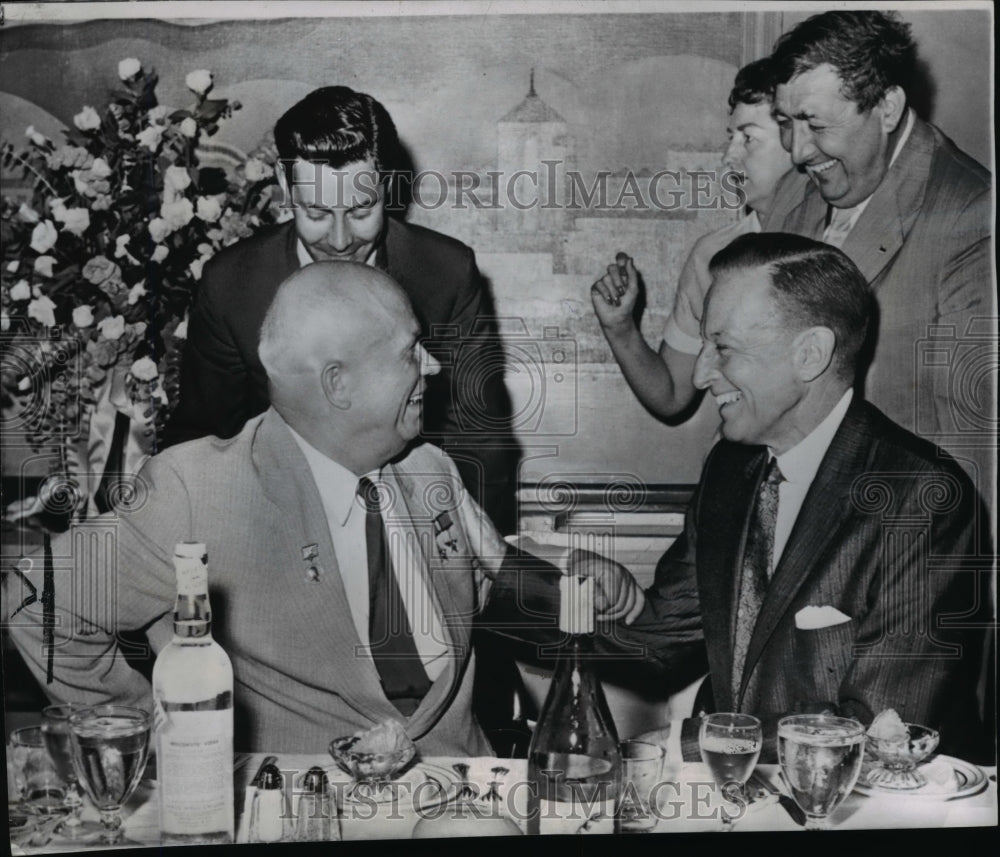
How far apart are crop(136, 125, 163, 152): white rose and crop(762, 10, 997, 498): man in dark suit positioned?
789 millimetres

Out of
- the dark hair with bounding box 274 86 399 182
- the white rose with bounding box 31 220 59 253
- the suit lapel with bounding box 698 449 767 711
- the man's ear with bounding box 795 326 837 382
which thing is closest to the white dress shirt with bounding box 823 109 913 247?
the man's ear with bounding box 795 326 837 382

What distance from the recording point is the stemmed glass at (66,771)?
168 centimetres

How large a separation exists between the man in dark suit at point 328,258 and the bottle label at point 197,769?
0.37 m

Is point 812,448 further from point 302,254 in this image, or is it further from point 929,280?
point 302,254

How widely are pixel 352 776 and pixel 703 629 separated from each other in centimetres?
49

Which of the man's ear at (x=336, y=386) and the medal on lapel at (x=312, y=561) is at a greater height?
the man's ear at (x=336, y=386)

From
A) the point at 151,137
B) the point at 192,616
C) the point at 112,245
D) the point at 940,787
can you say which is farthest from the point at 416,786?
the point at 151,137

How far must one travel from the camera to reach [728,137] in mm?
1737

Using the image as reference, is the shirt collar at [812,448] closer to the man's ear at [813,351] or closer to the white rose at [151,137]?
the man's ear at [813,351]

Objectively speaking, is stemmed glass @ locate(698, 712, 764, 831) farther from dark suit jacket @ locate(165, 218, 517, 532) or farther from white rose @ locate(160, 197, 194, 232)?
white rose @ locate(160, 197, 194, 232)

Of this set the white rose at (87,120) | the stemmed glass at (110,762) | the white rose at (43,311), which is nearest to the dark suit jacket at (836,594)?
the stemmed glass at (110,762)

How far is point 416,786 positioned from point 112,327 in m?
0.70

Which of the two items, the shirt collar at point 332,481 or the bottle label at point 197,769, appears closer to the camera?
the bottle label at point 197,769

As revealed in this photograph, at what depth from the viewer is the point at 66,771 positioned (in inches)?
66.6
